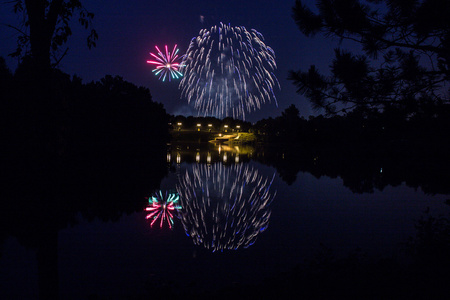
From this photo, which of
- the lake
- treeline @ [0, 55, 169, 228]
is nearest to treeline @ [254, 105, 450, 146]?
the lake

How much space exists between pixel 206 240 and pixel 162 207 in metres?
4.09

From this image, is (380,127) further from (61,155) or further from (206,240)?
(61,155)

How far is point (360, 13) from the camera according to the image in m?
5.19

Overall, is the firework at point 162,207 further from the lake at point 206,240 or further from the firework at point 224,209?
the firework at point 224,209

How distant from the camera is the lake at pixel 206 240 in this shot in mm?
5910

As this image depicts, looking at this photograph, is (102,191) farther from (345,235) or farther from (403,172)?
(403,172)

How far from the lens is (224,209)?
40.9ft

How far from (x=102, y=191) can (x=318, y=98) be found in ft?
41.7

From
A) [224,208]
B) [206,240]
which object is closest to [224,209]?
[224,208]

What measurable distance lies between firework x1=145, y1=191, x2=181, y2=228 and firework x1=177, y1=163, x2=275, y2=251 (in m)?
0.46

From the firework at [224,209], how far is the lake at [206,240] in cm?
5

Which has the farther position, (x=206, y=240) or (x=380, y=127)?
(x=206, y=240)

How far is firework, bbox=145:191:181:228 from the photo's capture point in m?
10.6

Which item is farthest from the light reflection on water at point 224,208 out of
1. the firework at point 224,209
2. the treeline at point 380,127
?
the treeline at point 380,127
